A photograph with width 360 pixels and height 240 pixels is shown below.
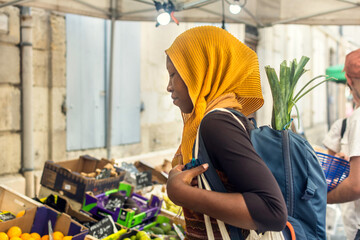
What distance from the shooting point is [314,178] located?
1.20 metres

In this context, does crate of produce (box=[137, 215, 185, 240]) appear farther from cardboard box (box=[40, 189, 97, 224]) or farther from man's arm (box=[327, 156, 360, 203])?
man's arm (box=[327, 156, 360, 203])

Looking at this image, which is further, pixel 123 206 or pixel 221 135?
pixel 123 206

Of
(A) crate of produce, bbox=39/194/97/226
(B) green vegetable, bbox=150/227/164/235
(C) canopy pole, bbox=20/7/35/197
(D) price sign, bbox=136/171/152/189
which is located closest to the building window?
(C) canopy pole, bbox=20/7/35/197

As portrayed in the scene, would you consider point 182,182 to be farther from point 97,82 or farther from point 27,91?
point 97,82

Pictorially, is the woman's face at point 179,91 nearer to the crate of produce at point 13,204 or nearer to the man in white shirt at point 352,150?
the man in white shirt at point 352,150

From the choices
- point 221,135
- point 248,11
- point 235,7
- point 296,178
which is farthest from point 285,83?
point 248,11

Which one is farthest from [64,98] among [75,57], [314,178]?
[314,178]

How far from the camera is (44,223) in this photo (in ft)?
7.56

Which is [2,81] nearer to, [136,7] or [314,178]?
[136,7]

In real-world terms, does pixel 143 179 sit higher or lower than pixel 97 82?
lower

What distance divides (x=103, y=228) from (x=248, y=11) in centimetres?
301

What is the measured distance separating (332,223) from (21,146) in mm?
3894

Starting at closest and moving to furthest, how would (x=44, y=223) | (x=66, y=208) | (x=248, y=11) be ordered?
1. (x=44, y=223)
2. (x=66, y=208)
3. (x=248, y=11)

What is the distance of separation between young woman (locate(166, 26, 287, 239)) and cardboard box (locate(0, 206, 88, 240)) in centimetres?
117
